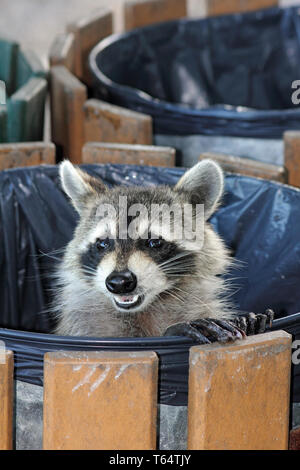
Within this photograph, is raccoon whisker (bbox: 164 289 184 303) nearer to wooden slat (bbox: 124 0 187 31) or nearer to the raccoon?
the raccoon

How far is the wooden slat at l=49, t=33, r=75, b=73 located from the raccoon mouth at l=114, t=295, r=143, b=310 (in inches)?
83.2

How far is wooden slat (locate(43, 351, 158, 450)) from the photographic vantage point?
2059 millimetres

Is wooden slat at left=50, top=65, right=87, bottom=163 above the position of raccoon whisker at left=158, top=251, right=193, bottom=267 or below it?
above

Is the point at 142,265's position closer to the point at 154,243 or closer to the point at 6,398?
the point at 154,243

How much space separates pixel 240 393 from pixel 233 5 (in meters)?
3.77

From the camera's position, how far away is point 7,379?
2.15 meters

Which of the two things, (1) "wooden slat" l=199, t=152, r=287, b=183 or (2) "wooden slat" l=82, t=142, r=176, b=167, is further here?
(2) "wooden slat" l=82, t=142, r=176, b=167

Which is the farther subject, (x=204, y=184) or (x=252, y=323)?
(x=204, y=184)

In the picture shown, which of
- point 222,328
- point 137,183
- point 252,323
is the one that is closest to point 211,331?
point 222,328

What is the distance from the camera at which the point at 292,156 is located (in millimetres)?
3600

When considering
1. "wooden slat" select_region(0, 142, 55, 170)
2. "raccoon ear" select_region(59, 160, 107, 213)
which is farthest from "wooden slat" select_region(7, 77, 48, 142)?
"raccoon ear" select_region(59, 160, 107, 213)

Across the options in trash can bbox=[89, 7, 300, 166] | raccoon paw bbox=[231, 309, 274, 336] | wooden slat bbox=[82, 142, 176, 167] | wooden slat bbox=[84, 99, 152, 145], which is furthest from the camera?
trash can bbox=[89, 7, 300, 166]

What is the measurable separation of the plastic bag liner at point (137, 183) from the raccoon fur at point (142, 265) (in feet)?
0.78
